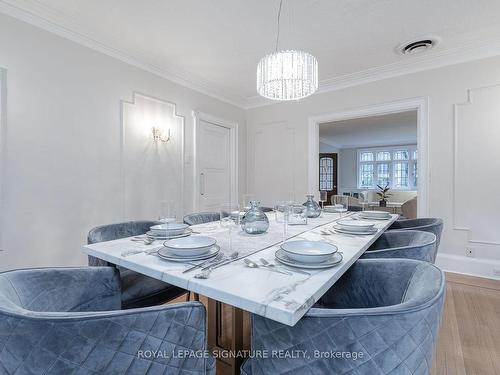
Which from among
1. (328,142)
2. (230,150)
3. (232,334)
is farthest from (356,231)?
(328,142)

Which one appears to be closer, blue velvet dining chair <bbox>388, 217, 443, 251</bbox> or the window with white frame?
blue velvet dining chair <bbox>388, 217, 443, 251</bbox>

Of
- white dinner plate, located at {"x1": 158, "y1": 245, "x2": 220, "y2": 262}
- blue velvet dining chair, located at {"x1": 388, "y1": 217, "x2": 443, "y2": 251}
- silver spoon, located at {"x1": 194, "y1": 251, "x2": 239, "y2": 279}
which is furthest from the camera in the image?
blue velvet dining chair, located at {"x1": 388, "y1": 217, "x2": 443, "y2": 251}

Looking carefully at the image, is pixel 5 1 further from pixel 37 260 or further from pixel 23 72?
pixel 37 260

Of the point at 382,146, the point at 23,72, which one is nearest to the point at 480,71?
the point at 23,72

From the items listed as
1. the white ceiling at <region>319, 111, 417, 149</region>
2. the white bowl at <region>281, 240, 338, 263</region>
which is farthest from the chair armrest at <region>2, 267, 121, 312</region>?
the white ceiling at <region>319, 111, 417, 149</region>

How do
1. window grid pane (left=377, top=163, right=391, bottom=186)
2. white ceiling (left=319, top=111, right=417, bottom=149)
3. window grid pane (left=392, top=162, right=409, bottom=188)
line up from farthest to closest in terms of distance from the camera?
window grid pane (left=377, top=163, right=391, bottom=186)
window grid pane (left=392, top=162, right=409, bottom=188)
white ceiling (left=319, top=111, right=417, bottom=149)

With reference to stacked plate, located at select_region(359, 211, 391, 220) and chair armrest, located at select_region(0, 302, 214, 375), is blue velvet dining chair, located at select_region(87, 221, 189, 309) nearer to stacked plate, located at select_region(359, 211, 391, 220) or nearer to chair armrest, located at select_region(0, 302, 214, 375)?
chair armrest, located at select_region(0, 302, 214, 375)

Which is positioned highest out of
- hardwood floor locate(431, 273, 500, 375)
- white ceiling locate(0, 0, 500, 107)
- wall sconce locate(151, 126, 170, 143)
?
white ceiling locate(0, 0, 500, 107)

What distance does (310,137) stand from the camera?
12.8 ft

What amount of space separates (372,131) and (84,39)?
664 cm

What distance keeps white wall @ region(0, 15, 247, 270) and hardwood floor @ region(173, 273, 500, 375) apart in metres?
1.65

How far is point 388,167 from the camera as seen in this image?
28.8 feet

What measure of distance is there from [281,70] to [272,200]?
8.55 ft

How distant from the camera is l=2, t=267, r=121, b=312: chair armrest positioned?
869 mm
